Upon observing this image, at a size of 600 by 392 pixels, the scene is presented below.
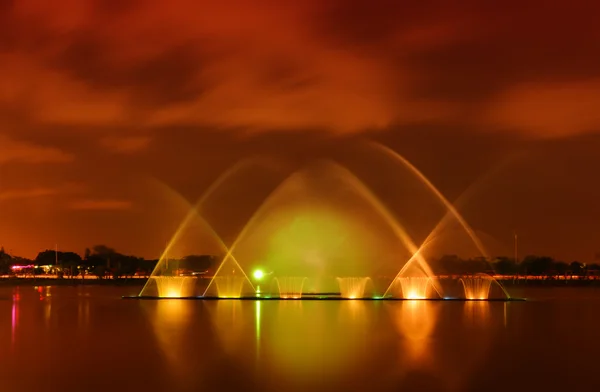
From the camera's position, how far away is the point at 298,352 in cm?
2036

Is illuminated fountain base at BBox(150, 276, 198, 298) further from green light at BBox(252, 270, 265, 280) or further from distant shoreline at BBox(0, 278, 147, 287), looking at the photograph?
distant shoreline at BBox(0, 278, 147, 287)

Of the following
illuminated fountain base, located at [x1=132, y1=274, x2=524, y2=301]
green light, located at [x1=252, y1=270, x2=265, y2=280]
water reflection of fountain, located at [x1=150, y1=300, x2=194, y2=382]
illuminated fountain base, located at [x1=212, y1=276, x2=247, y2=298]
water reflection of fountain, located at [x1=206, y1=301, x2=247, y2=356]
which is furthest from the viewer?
green light, located at [x1=252, y1=270, x2=265, y2=280]

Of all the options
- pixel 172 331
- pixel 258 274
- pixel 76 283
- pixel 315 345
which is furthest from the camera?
pixel 76 283

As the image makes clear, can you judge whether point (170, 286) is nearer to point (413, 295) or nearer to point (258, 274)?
point (258, 274)

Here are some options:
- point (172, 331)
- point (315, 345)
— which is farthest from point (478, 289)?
point (315, 345)

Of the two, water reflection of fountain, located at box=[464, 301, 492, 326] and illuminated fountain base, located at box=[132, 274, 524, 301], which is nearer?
water reflection of fountain, located at box=[464, 301, 492, 326]

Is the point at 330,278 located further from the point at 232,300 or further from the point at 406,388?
the point at 406,388

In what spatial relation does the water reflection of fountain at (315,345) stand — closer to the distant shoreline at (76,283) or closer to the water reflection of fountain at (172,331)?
the water reflection of fountain at (172,331)

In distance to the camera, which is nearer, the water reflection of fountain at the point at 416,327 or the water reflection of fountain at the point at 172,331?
the water reflection of fountain at the point at 172,331

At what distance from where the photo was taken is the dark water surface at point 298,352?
15.7 meters

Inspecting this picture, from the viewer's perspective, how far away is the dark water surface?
620 inches

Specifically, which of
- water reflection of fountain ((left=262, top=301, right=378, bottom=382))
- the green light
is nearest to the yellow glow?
water reflection of fountain ((left=262, top=301, right=378, bottom=382))

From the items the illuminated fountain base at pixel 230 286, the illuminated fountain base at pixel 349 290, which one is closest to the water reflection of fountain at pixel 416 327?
the illuminated fountain base at pixel 349 290

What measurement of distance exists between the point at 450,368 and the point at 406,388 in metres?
2.99
